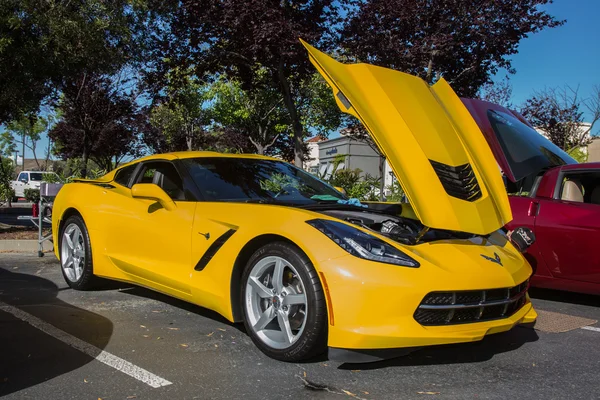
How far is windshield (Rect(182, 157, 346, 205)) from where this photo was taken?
4.23 meters

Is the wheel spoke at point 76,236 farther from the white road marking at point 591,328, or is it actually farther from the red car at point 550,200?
the white road marking at point 591,328

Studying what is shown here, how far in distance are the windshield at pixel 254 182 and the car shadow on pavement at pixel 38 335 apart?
135 cm

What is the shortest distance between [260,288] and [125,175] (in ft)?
8.22

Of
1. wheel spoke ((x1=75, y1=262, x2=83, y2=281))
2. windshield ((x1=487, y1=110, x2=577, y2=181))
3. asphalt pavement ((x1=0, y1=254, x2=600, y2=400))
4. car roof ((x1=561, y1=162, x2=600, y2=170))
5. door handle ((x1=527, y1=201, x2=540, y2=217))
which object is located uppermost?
windshield ((x1=487, y1=110, x2=577, y2=181))

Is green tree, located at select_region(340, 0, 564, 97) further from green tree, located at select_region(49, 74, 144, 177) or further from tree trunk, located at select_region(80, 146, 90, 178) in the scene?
green tree, located at select_region(49, 74, 144, 177)

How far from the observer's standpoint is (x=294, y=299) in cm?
322

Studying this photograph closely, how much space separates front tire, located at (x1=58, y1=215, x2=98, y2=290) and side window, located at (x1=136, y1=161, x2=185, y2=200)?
0.83 metres

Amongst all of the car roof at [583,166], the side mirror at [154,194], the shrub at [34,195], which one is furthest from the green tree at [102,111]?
the car roof at [583,166]

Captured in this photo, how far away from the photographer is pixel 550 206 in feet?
16.6

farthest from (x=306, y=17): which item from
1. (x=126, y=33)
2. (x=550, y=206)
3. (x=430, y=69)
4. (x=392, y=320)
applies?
(x=392, y=320)

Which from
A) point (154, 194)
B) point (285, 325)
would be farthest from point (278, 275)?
point (154, 194)

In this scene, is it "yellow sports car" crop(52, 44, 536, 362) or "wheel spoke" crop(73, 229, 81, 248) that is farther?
"wheel spoke" crop(73, 229, 81, 248)

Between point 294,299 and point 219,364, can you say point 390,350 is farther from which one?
point 219,364

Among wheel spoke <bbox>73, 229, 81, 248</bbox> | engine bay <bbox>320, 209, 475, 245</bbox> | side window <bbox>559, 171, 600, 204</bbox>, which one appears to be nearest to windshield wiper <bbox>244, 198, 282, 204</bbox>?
engine bay <bbox>320, 209, 475, 245</bbox>
